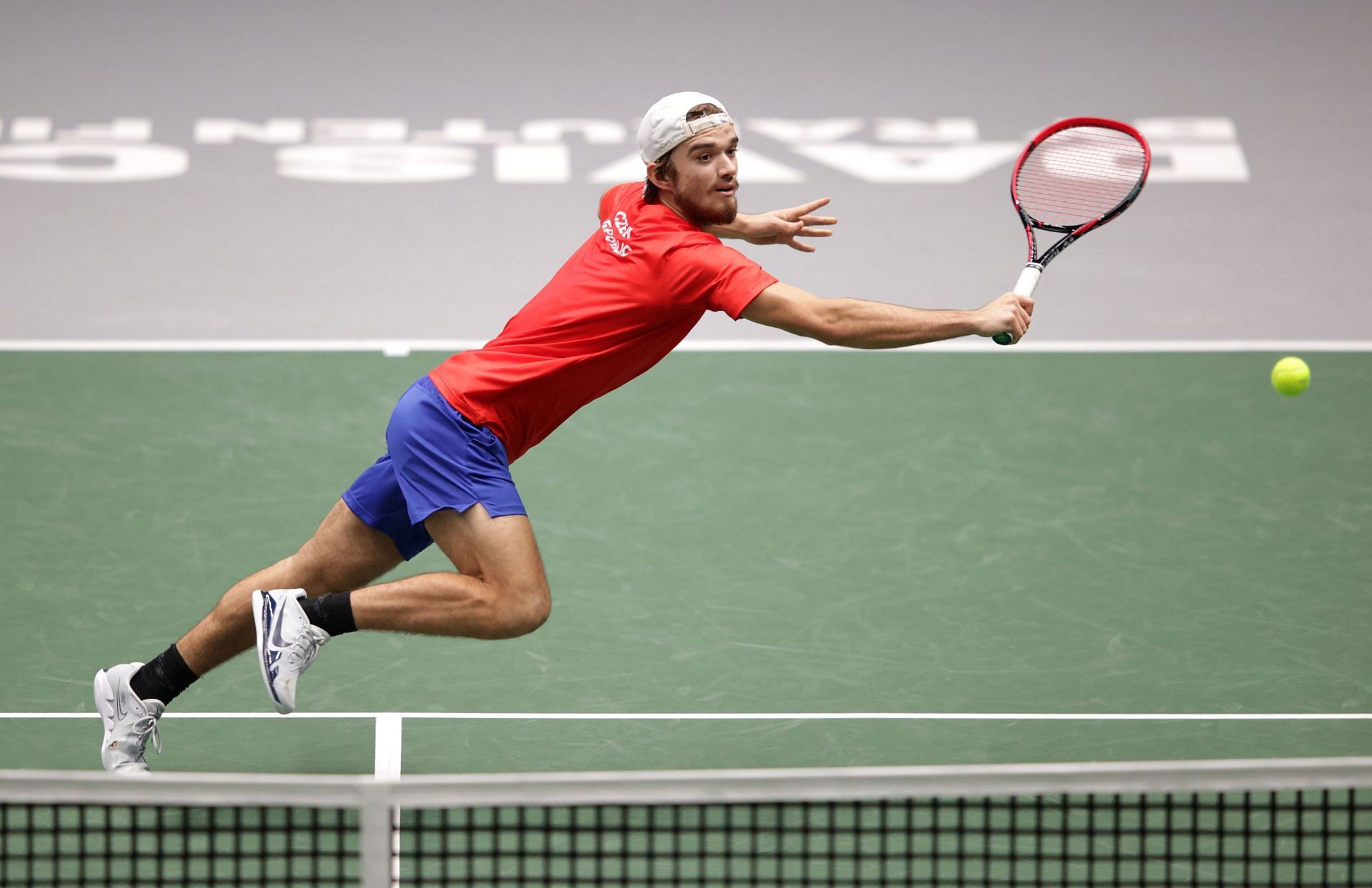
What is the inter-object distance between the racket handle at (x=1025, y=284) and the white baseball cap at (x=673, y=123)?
941mm

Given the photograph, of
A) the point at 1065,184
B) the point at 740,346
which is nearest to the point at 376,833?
the point at 1065,184

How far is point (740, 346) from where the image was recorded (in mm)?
8461

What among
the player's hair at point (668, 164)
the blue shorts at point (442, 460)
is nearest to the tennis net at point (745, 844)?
the blue shorts at point (442, 460)

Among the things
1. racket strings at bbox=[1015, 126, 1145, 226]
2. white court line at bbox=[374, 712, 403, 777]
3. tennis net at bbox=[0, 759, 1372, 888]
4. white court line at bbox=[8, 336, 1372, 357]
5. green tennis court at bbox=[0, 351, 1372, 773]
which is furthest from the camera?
white court line at bbox=[8, 336, 1372, 357]

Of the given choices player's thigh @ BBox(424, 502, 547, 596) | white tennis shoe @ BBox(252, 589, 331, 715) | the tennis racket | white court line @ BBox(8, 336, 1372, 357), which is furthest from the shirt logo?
white court line @ BBox(8, 336, 1372, 357)

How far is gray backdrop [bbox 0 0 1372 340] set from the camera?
29.6 feet

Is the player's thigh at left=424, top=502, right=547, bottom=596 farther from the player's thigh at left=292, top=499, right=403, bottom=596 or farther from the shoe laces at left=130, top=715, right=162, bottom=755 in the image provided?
the shoe laces at left=130, top=715, right=162, bottom=755

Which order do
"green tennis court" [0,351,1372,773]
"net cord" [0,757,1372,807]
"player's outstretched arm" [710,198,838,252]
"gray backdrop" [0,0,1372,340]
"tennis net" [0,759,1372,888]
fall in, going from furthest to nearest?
1. "gray backdrop" [0,0,1372,340]
2. "player's outstretched arm" [710,198,838,252]
3. "green tennis court" [0,351,1372,773]
4. "tennis net" [0,759,1372,888]
5. "net cord" [0,757,1372,807]

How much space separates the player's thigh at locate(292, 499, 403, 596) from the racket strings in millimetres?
2394

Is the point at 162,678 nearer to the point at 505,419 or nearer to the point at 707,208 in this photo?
the point at 505,419

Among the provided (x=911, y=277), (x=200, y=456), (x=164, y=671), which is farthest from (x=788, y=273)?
(x=164, y=671)

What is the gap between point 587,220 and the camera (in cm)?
990

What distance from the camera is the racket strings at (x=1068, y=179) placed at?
6.18 meters

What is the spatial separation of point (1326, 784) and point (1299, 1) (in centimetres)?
1091
